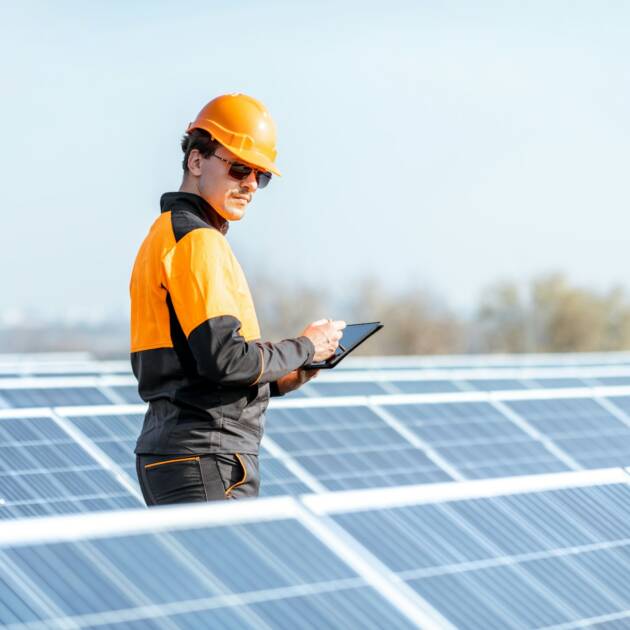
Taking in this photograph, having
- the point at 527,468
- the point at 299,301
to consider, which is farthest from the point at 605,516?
the point at 299,301

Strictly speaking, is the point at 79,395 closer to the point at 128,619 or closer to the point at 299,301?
the point at 128,619

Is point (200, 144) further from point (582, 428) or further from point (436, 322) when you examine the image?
point (436, 322)

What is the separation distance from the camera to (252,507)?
12.6ft

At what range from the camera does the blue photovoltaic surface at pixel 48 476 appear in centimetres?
823

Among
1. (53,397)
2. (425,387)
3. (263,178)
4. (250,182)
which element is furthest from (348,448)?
(250,182)

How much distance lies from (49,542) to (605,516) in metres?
2.86

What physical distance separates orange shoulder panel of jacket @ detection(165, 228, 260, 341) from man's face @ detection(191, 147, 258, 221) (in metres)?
0.23

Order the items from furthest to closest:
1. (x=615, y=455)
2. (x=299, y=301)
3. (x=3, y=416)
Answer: (x=299, y=301)
(x=615, y=455)
(x=3, y=416)

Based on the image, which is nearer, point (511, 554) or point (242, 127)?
point (242, 127)

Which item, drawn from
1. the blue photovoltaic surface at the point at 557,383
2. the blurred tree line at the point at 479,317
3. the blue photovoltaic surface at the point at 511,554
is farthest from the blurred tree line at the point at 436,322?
the blue photovoltaic surface at the point at 511,554

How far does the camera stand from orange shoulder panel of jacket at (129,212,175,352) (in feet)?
14.1

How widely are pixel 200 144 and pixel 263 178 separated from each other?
10.4 inches

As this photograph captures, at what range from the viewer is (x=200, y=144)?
4.55 meters

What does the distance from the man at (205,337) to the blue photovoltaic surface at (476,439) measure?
6.91 metres
